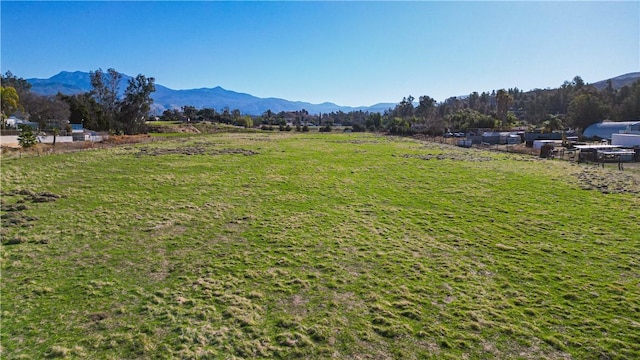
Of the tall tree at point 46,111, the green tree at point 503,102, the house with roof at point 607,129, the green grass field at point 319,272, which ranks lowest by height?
the green grass field at point 319,272

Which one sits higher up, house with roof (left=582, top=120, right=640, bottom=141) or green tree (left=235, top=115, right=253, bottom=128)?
green tree (left=235, top=115, right=253, bottom=128)

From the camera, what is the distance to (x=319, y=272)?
10953mm

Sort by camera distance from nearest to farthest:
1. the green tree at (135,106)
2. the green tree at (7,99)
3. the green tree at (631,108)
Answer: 1. the green tree at (7,99)
2. the green tree at (631,108)
3. the green tree at (135,106)

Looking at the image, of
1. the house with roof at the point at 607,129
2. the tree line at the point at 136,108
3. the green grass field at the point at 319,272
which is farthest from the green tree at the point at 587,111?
the green grass field at the point at 319,272

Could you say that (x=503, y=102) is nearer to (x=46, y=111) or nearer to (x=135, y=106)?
(x=135, y=106)

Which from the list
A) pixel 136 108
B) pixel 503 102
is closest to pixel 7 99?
pixel 136 108

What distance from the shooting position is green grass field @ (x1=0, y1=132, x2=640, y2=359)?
7.50 meters

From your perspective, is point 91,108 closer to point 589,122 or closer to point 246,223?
point 246,223

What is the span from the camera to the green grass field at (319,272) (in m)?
7.50

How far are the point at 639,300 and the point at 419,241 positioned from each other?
6.38m

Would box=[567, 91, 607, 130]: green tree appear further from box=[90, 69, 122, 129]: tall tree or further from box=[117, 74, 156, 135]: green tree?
box=[90, 69, 122, 129]: tall tree

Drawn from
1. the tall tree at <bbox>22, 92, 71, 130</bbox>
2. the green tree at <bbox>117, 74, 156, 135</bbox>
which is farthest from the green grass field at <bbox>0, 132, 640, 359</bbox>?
the green tree at <bbox>117, 74, 156, 135</bbox>

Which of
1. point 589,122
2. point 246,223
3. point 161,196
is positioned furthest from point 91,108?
point 589,122

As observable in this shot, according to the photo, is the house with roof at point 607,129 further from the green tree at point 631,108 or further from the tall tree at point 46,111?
the tall tree at point 46,111
